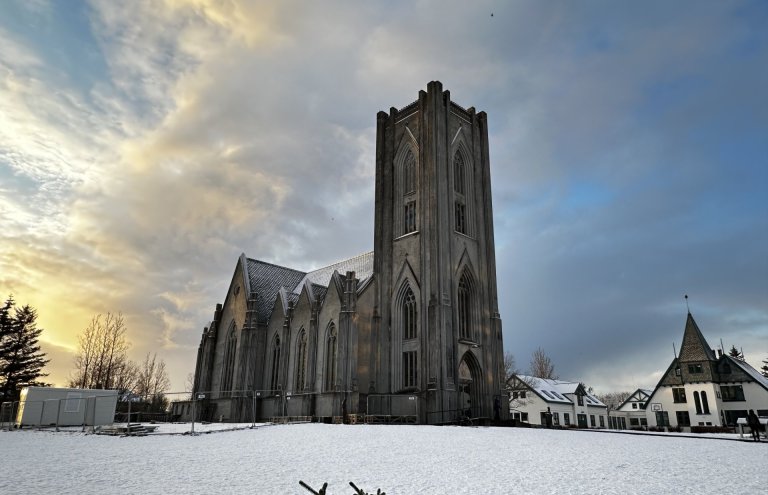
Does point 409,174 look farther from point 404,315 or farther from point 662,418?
point 662,418

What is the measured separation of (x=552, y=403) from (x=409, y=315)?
117 ft

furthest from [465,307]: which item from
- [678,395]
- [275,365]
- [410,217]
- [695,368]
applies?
[678,395]

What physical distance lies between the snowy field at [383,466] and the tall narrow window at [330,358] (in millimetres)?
20200

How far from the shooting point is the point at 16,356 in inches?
2277

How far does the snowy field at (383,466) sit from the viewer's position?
36.3 feet

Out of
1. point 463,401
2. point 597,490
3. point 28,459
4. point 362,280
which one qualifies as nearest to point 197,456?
point 28,459

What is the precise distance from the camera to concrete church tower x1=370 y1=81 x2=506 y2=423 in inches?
1483

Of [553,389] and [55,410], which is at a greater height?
[553,389]

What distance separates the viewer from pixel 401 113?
47.7m

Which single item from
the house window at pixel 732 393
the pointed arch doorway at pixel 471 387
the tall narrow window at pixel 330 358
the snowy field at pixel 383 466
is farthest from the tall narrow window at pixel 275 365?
the house window at pixel 732 393

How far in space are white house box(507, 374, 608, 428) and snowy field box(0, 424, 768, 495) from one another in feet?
153

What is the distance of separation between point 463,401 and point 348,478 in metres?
29.2

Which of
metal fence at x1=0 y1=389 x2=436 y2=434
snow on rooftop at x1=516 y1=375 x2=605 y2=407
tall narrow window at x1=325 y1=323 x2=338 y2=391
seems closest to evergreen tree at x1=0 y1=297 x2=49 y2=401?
metal fence at x1=0 y1=389 x2=436 y2=434

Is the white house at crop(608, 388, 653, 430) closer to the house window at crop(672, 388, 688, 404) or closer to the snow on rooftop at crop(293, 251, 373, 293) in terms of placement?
the house window at crop(672, 388, 688, 404)
